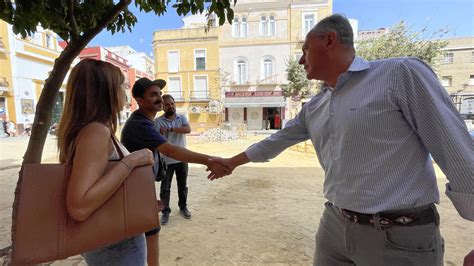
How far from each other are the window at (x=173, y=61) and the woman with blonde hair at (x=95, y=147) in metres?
27.9

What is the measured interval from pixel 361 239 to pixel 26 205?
1.36 m

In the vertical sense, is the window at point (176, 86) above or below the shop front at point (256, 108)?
above

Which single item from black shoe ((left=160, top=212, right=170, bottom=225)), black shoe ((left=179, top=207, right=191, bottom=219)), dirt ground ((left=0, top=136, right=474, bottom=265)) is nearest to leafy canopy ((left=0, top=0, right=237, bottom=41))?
dirt ground ((left=0, top=136, right=474, bottom=265))

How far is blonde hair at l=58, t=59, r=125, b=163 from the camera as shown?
1.26 metres

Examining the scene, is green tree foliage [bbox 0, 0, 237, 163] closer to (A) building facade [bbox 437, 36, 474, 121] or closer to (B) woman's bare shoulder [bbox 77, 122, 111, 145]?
(B) woman's bare shoulder [bbox 77, 122, 111, 145]

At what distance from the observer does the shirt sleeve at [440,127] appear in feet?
3.63

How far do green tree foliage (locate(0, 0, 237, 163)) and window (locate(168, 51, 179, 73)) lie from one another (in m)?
26.3

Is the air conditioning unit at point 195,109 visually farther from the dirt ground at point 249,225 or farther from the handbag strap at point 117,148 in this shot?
the handbag strap at point 117,148

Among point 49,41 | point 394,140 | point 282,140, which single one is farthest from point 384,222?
point 49,41

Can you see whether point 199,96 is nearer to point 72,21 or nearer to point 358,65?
point 72,21

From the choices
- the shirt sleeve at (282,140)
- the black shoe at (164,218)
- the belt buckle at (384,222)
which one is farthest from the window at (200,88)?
the belt buckle at (384,222)

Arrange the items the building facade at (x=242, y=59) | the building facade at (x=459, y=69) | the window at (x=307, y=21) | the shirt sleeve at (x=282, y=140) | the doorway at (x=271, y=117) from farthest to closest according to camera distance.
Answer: the building facade at (x=459, y=69), the doorway at (x=271, y=117), the building facade at (x=242, y=59), the window at (x=307, y=21), the shirt sleeve at (x=282, y=140)

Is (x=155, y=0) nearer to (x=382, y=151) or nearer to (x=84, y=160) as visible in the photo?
(x=84, y=160)

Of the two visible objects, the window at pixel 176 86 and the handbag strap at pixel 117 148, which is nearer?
the handbag strap at pixel 117 148
